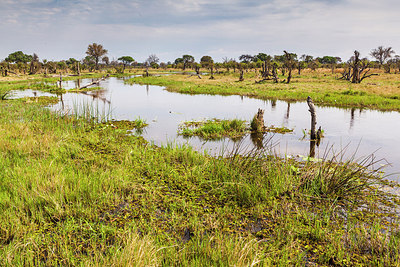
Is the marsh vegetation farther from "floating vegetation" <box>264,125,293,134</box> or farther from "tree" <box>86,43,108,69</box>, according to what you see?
"tree" <box>86,43,108,69</box>

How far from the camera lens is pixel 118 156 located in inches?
351

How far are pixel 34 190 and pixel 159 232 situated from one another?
2.85 m

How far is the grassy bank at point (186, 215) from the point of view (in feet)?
12.8

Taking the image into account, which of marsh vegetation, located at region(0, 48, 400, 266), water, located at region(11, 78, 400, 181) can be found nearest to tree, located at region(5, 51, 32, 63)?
water, located at region(11, 78, 400, 181)

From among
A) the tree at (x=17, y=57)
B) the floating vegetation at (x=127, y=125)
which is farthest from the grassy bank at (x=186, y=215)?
the tree at (x=17, y=57)

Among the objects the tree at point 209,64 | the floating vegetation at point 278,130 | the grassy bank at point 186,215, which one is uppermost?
the tree at point 209,64

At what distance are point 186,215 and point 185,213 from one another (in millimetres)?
92

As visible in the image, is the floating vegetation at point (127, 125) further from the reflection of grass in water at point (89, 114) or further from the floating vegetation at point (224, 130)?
the floating vegetation at point (224, 130)

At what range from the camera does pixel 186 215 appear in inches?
218

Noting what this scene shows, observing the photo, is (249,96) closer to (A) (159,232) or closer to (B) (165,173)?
(B) (165,173)

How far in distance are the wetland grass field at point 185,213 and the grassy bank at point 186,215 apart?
0.09 ft

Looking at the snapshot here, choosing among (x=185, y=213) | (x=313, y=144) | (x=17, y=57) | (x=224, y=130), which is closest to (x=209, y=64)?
(x=224, y=130)

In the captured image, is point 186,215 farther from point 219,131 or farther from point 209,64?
→ point 209,64

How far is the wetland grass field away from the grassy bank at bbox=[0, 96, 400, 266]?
27 mm
